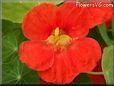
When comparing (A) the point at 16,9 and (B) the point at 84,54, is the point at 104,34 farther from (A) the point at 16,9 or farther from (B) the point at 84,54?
(A) the point at 16,9

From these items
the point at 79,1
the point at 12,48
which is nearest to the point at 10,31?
the point at 12,48

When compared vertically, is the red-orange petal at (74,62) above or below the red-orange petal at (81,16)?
below

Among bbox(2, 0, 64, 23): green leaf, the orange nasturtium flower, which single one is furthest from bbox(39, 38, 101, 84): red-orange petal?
bbox(2, 0, 64, 23): green leaf

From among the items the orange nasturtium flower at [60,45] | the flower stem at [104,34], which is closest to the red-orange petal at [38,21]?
the orange nasturtium flower at [60,45]

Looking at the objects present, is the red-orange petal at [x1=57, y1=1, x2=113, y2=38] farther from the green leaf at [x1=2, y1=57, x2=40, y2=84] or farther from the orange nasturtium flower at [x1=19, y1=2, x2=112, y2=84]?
the green leaf at [x1=2, y1=57, x2=40, y2=84]

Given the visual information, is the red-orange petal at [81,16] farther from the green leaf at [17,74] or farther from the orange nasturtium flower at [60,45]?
the green leaf at [17,74]

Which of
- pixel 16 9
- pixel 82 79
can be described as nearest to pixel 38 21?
pixel 16 9
